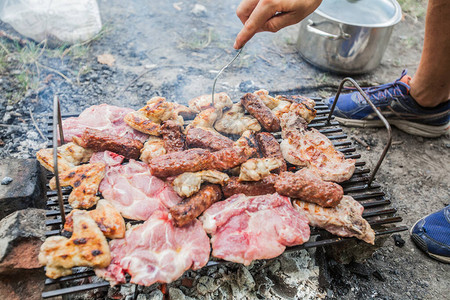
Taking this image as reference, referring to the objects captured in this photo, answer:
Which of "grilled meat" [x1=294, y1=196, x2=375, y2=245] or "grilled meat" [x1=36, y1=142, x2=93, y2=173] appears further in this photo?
"grilled meat" [x1=36, y1=142, x2=93, y2=173]

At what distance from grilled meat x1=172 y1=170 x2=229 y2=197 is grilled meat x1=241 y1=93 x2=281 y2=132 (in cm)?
84

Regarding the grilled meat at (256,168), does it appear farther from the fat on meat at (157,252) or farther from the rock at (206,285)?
the rock at (206,285)

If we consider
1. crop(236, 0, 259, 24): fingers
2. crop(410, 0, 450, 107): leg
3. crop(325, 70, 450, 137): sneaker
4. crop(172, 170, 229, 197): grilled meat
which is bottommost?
crop(325, 70, 450, 137): sneaker

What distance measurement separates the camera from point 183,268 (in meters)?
2.23

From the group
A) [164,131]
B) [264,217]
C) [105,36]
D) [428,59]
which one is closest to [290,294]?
Result: [264,217]

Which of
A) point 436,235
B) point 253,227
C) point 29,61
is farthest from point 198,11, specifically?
point 436,235

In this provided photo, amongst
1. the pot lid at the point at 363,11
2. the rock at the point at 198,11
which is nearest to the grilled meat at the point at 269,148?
the pot lid at the point at 363,11

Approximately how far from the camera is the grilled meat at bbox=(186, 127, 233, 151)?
2.88 metres

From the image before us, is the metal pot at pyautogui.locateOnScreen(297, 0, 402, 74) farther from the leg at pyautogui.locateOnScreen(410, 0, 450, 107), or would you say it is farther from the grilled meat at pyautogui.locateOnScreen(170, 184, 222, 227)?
the grilled meat at pyautogui.locateOnScreen(170, 184, 222, 227)

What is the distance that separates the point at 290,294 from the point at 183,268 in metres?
1.22

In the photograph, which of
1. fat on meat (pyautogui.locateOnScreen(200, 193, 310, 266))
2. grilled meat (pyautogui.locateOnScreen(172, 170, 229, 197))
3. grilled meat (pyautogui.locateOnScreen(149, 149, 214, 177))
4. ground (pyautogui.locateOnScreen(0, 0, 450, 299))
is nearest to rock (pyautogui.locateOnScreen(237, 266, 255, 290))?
fat on meat (pyautogui.locateOnScreen(200, 193, 310, 266))

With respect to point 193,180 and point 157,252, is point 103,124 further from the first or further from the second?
point 157,252

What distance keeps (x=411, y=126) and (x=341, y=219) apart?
321 centimetres

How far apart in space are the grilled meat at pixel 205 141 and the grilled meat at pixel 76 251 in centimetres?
112
